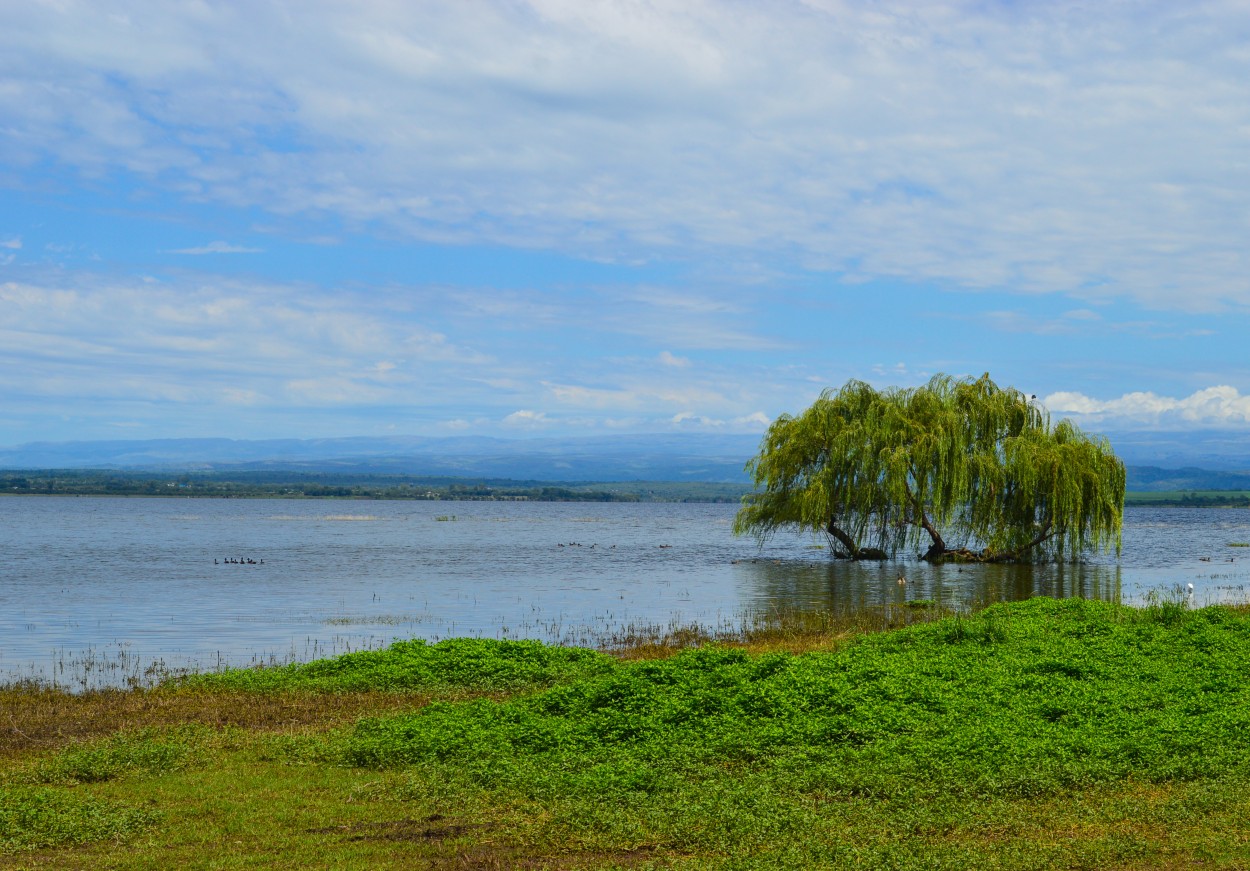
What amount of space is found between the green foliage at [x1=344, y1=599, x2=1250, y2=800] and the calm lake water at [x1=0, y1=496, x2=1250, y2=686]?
11518mm

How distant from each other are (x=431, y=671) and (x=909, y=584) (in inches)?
1125

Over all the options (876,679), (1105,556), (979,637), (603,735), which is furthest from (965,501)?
(603,735)

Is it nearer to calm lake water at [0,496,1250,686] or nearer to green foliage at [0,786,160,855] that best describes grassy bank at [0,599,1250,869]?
green foliage at [0,786,160,855]

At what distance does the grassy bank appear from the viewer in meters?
10.5

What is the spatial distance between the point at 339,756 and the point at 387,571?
39624 mm

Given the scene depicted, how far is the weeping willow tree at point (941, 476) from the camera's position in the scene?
5094cm

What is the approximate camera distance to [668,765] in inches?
519

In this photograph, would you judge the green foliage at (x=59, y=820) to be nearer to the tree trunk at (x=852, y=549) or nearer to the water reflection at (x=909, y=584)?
the water reflection at (x=909, y=584)

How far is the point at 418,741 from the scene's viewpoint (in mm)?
14297

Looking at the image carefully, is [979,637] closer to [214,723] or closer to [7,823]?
[214,723]

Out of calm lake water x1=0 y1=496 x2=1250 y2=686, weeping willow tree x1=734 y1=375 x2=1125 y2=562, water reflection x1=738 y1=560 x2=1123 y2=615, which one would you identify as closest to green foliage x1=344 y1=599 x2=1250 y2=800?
calm lake water x1=0 y1=496 x2=1250 y2=686

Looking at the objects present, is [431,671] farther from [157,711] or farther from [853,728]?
[853,728]

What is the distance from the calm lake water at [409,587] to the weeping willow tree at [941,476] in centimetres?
192

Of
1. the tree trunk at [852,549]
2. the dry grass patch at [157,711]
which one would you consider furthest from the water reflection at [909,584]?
the dry grass patch at [157,711]
